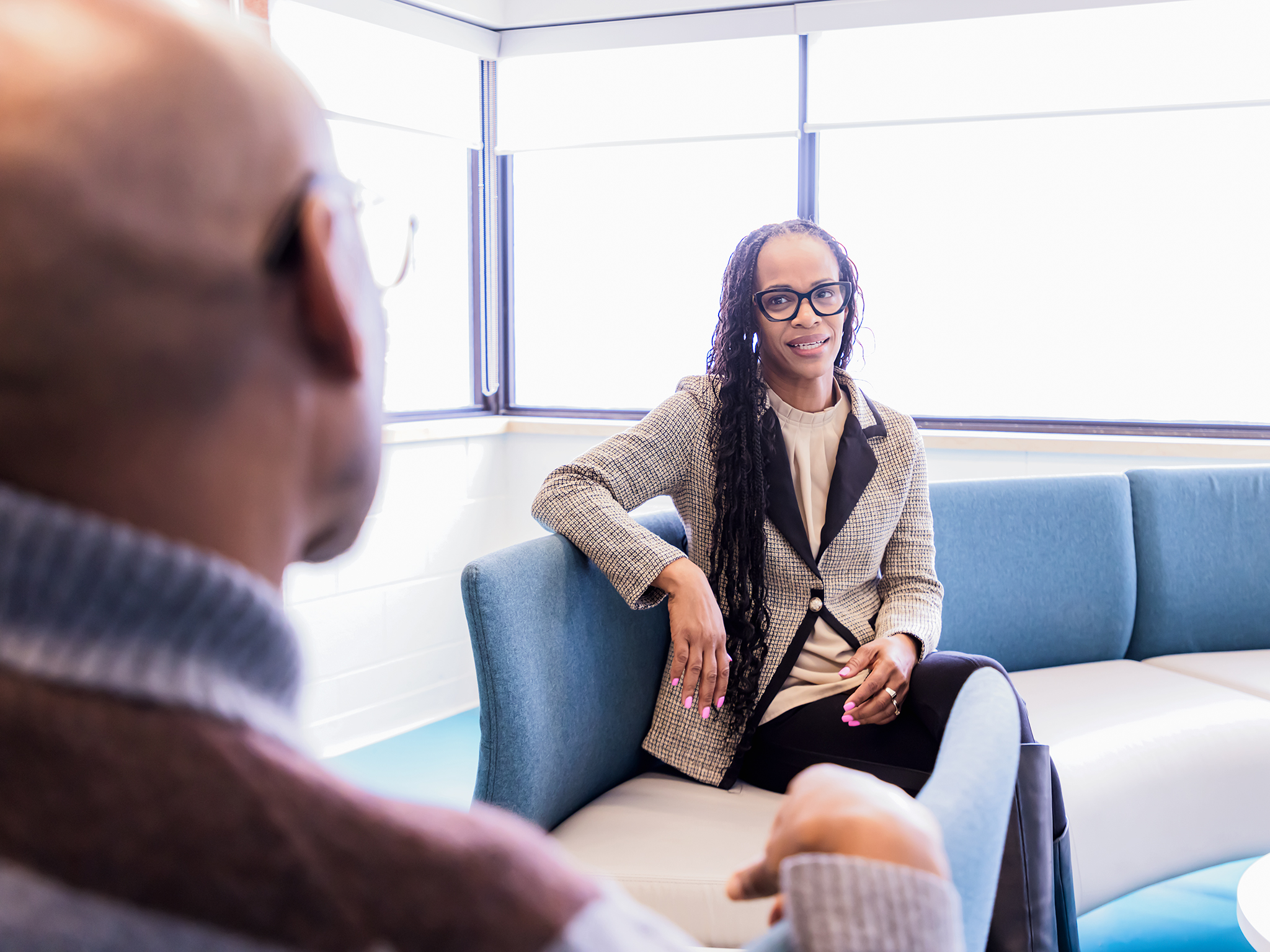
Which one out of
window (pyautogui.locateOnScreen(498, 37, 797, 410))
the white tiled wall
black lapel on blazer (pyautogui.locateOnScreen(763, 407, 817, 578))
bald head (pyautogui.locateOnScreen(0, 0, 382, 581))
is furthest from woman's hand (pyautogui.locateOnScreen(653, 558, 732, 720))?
window (pyautogui.locateOnScreen(498, 37, 797, 410))

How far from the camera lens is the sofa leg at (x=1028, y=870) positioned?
1.36m

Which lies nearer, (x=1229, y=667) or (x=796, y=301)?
(x=796, y=301)

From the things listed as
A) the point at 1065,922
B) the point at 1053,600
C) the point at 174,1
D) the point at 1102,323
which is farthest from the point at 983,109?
the point at 174,1

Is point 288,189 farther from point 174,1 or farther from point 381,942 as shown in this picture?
point 381,942

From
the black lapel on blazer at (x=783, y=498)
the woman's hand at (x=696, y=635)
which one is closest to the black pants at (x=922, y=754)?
the woman's hand at (x=696, y=635)

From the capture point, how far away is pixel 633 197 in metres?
4.02

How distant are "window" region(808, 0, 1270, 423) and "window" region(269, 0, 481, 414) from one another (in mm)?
1334

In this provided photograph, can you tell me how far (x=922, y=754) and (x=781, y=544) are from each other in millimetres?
420

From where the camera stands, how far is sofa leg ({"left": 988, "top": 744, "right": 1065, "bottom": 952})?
1361mm

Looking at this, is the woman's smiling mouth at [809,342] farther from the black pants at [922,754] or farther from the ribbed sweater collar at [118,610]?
the ribbed sweater collar at [118,610]

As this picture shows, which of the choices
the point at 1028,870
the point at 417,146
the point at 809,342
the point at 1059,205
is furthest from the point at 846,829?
the point at 417,146

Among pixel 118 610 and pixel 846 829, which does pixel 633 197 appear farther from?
pixel 118 610

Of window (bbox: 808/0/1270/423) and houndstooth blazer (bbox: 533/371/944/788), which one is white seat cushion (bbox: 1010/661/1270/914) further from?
window (bbox: 808/0/1270/423)

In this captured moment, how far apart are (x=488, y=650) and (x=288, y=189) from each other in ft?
3.74
